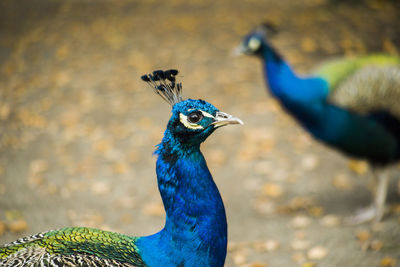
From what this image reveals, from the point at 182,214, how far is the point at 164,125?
13.6ft

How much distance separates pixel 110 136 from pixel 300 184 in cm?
243

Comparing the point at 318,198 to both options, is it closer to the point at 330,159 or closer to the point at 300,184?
the point at 300,184

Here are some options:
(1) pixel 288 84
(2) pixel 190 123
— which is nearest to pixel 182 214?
(2) pixel 190 123

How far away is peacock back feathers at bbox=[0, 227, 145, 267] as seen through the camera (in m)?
1.65

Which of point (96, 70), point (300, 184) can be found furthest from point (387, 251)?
point (96, 70)

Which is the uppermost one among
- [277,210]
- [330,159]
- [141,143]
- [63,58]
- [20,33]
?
[20,33]

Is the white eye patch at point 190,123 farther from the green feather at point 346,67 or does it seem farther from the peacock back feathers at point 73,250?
the green feather at point 346,67

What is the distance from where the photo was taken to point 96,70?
790 centimetres

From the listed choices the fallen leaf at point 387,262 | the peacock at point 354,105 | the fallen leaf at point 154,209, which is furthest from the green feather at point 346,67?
the fallen leaf at point 154,209

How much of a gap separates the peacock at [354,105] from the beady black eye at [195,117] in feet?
6.47

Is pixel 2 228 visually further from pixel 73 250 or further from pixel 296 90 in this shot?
pixel 296 90

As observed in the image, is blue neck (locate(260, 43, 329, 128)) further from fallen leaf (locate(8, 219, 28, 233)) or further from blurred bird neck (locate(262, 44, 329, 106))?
fallen leaf (locate(8, 219, 28, 233))

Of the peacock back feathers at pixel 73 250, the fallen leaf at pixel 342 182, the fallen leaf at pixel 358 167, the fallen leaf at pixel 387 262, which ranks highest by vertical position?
the fallen leaf at pixel 358 167

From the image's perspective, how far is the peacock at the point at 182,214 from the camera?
1732 millimetres
